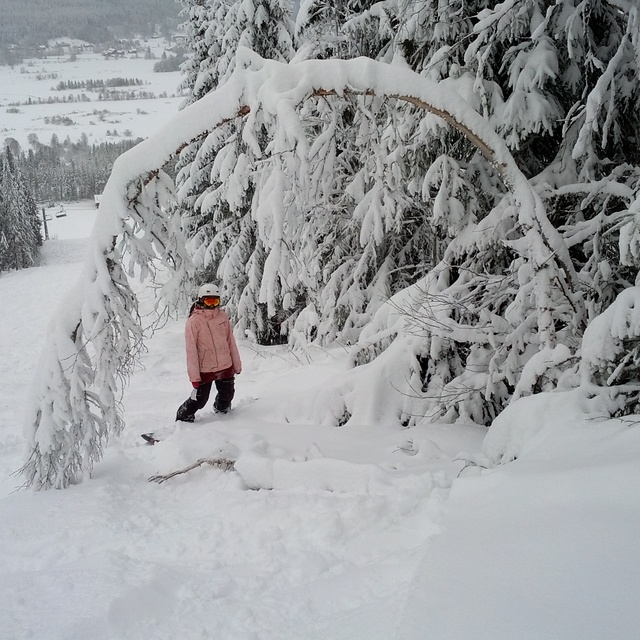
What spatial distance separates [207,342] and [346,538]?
11.6ft

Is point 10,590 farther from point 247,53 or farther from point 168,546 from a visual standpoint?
point 247,53

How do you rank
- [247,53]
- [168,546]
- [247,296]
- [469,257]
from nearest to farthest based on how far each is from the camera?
[168,546] < [247,53] < [469,257] < [247,296]

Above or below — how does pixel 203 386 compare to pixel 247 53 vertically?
below

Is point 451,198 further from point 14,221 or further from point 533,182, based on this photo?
point 14,221

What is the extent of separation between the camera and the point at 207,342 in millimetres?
6129

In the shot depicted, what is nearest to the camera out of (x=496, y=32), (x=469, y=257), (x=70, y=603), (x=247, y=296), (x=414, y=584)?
(x=414, y=584)

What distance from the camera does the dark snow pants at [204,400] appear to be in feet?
20.3

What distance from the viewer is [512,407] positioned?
412 centimetres

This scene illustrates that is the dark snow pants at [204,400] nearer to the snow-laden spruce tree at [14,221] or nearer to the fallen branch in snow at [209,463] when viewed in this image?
Answer: the fallen branch in snow at [209,463]

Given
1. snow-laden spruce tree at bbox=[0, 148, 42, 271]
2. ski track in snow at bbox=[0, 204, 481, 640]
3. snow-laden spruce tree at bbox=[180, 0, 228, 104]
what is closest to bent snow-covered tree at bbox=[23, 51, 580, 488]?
ski track in snow at bbox=[0, 204, 481, 640]

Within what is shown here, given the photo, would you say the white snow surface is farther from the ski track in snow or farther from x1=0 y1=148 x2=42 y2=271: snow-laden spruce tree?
x1=0 y1=148 x2=42 y2=271: snow-laden spruce tree

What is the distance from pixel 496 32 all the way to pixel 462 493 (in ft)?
13.9

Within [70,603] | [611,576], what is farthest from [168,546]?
[611,576]

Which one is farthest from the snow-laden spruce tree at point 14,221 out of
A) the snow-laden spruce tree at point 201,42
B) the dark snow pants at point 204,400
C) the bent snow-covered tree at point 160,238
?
the bent snow-covered tree at point 160,238
